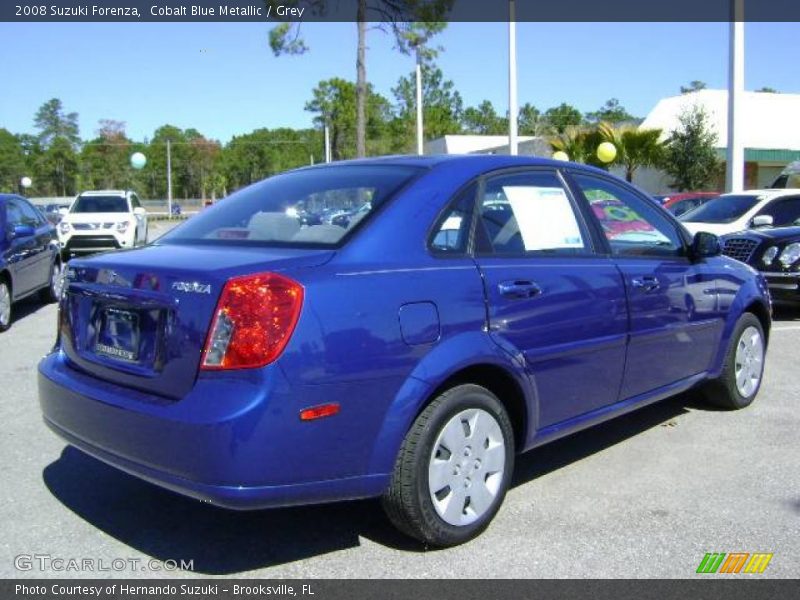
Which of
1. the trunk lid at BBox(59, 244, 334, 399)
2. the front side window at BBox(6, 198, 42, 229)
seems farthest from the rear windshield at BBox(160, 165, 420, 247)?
the front side window at BBox(6, 198, 42, 229)

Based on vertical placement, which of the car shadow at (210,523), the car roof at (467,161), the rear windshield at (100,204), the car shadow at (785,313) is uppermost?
the rear windshield at (100,204)

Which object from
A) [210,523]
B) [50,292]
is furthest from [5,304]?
[210,523]

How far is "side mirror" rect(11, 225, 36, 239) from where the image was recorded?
9.37 meters

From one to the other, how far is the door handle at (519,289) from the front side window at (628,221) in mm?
865

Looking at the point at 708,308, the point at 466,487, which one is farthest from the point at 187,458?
the point at 708,308

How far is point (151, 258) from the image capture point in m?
3.36

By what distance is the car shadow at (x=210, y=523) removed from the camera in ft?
11.2

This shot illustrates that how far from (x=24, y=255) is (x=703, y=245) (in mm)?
8115

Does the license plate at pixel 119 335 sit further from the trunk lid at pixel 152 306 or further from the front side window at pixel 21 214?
the front side window at pixel 21 214

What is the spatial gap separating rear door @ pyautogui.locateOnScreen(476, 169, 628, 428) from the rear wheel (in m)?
7.21

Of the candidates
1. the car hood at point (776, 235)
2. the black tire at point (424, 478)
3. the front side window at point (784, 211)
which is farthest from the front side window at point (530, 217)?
the front side window at point (784, 211)

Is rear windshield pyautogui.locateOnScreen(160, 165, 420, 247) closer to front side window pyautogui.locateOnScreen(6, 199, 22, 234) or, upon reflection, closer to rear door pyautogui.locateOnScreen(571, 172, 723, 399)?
rear door pyautogui.locateOnScreen(571, 172, 723, 399)
